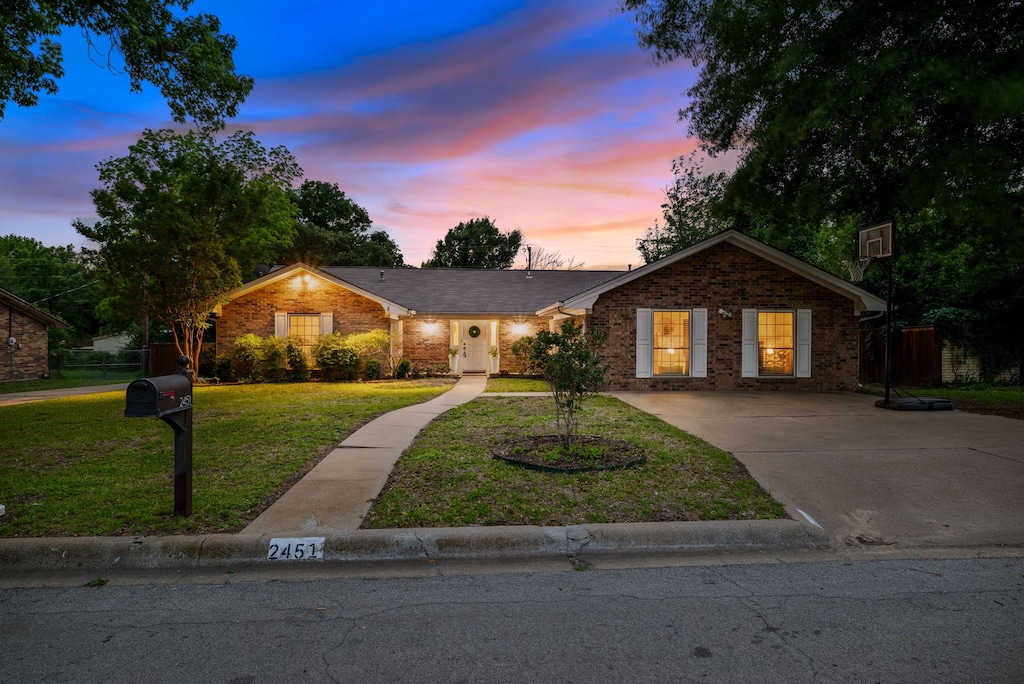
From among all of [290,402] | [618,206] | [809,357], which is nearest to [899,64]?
[809,357]

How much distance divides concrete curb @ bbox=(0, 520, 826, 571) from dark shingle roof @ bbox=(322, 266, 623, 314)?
15853 mm

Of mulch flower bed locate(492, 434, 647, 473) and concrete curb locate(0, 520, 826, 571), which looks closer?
concrete curb locate(0, 520, 826, 571)

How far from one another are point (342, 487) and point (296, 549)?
4.93ft

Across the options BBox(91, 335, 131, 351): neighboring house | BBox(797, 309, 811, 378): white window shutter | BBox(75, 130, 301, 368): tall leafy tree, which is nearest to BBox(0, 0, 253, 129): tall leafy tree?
BBox(75, 130, 301, 368): tall leafy tree

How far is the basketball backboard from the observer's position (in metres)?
11.9

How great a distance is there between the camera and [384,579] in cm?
402

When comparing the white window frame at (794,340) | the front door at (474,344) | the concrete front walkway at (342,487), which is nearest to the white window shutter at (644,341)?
the white window frame at (794,340)

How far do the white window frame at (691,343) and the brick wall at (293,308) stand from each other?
9080 millimetres

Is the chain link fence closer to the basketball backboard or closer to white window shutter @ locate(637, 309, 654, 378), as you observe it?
white window shutter @ locate(637, 309, 654, 378)

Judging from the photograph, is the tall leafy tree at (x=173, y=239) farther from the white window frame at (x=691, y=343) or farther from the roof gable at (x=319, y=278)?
the white window frame at (x=691, y=343)

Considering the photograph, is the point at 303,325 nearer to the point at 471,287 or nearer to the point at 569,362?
the point at 471,287

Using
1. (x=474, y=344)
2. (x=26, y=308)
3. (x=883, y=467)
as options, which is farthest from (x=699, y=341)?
(x=26, y=308)

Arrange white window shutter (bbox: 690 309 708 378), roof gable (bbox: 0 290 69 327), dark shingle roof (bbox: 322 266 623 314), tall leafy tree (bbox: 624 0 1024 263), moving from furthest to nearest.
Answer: roof gable (bbox: 0 290 69 327) → dark shingle roof (bbox: 322 266 623 314) → white window shutter (bbox: 690 309 708 378) → tall leafy tree (bbox: 624 0 1024 263)

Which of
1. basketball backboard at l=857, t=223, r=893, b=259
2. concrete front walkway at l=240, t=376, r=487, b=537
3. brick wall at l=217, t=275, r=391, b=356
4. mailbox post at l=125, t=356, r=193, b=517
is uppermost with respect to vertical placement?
basketball backboard at l=857, t=223, r=893, b=259
